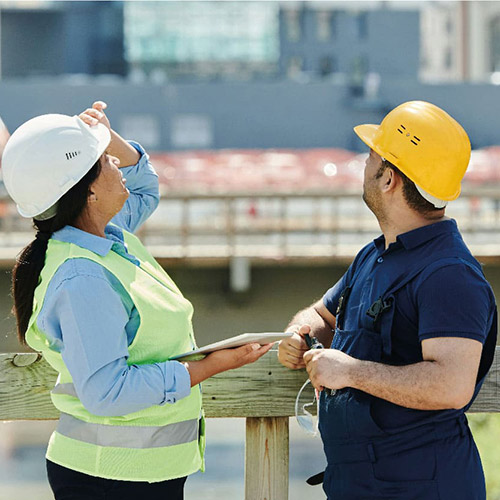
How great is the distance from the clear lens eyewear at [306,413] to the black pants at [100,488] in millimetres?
402

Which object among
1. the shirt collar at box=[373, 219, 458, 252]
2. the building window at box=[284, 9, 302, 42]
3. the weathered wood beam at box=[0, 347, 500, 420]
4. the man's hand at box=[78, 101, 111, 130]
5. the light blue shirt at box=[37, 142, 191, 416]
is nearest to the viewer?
the light blue shirt at box=[37, 142, 191, 416]

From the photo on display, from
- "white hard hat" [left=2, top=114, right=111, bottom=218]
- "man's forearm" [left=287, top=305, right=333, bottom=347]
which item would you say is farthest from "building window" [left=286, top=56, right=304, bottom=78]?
"white hard hat" [left=2, top=114, right=111, bottom=218]

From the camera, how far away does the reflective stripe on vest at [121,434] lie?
2107mm

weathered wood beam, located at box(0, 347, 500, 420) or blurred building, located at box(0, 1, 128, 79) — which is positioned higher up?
blurred building, located at box(0, 1, 128, 79)

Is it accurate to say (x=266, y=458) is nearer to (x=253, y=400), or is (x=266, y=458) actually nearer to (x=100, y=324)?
(x=253, y=400)

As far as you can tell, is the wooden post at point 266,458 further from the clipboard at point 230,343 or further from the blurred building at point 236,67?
the blurred building at point 236,67

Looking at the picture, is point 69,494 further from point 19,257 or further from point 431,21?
point 431,21

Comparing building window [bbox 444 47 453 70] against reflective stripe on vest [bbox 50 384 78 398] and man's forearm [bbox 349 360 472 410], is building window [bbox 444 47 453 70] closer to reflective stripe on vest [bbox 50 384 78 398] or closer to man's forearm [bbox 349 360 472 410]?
man's forearm [bbox 349 360 472 410]

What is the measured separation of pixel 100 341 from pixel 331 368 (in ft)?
1.79

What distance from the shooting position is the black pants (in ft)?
6.98

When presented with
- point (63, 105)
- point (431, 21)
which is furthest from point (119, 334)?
point (431, 21)

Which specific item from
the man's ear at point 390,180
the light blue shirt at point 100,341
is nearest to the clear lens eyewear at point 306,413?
the light blue shirt at point 100,341

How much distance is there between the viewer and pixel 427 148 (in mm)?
2219

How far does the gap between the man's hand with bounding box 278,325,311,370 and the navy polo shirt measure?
0.18 metres
